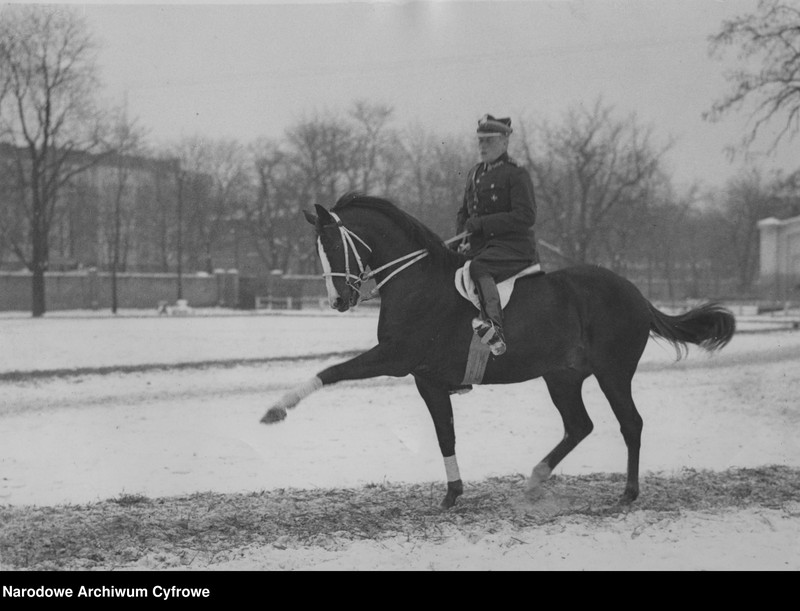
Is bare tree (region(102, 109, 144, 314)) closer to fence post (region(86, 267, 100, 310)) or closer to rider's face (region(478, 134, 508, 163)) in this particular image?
fence post (region(86, 267, 100, 310))

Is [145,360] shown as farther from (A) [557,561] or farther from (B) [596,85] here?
(A) [557,561]

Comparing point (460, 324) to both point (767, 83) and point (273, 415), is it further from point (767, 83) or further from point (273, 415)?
point (767, 83)

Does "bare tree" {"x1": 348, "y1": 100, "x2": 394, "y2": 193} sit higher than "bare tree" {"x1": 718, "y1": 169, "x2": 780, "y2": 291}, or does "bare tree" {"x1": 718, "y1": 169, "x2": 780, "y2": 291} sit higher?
"bare tree" {"x1": 348, "y1": 100, "x2": 394, "y2": 193}

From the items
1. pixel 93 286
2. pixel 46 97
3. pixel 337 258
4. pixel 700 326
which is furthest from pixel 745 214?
pixel 93 286

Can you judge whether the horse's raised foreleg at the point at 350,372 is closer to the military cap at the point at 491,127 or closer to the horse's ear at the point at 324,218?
the horse's ear at the point at 324,218

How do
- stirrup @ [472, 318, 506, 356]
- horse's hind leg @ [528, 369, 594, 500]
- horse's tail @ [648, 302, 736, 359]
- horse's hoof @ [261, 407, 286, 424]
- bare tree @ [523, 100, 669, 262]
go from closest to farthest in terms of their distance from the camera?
horse's hoof @ [261, 407, 286, 424] → stirrup @ [472, 318, 506, 356] → horse's hind leg @ [528, 369, 594, 500] → horse's tail @ [648, 302, 736, 359] → bare tree @ [523, 100, 669, 262]

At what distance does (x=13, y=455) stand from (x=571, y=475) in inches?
193

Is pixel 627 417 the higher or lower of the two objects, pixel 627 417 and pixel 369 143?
the lower

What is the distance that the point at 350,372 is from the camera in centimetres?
520

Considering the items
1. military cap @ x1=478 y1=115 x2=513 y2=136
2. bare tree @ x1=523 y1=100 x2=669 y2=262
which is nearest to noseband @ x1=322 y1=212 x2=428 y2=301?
military cap @ x1=478 y1=115 x2=513 y2=136

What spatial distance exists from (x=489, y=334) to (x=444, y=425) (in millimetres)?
775

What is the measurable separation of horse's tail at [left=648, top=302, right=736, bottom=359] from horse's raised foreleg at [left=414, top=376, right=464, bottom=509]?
184 cm

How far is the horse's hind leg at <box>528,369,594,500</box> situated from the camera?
611 cm

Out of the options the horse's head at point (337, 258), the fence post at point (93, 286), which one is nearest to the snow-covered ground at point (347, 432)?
the horse's head at point (337, 258)
